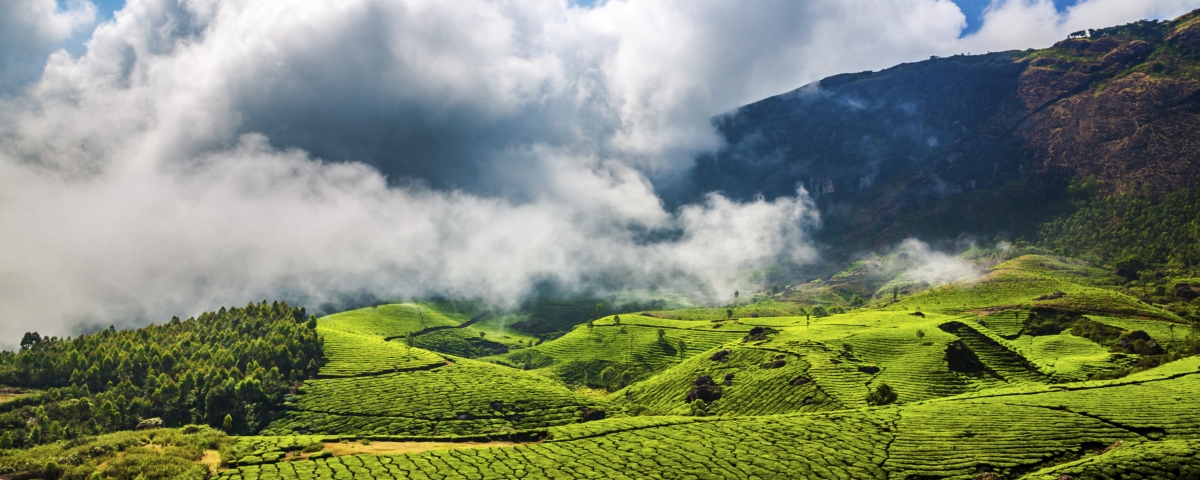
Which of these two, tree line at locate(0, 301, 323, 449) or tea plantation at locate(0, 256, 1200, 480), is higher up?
tree line at locate(0, 301, 323, 449)

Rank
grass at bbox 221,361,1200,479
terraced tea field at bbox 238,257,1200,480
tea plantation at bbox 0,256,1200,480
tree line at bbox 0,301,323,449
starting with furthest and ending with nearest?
tree line at bbox 0,301,323,449, tea plantation at bbox 0,256,1200,480, terraced tea field at bbox 238,257,1200,480, grass at bbox 221,361,1200,479

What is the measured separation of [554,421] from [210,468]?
78.5 m

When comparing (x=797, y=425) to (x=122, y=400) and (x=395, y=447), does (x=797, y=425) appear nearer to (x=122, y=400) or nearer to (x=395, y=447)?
(x=395, y=447)

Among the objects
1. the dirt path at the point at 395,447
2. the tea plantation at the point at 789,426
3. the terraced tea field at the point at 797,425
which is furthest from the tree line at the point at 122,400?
the dirt path at the point at 395,447

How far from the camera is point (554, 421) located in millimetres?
172250

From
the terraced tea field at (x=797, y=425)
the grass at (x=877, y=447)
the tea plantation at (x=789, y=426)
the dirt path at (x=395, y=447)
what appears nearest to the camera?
the grass at (x=877, y=447)

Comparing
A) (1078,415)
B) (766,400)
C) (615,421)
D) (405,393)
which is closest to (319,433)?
(405,393)

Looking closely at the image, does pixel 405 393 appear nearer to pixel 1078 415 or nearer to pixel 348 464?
pixel 348 464

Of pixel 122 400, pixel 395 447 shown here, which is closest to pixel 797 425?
pixel 395 447

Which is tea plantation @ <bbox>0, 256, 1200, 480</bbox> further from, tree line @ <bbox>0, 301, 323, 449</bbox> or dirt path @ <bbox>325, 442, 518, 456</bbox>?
tree line @ <bbox>0, 301, 323, 449</bbox>

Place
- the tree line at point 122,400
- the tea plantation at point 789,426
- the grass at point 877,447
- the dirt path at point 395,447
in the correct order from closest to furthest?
the grass at point 877,447 < the tea plantation at point 789,426 < the dirt path at point 395,447 < the tree line at point 122,400

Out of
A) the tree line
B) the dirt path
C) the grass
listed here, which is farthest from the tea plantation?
the tree line

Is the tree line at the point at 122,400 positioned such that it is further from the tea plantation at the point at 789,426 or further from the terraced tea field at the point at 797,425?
the terraced tea field at the point at 797,425

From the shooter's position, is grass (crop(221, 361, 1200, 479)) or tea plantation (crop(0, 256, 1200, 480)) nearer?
grass (crop(221, 361, 1200, 479))
